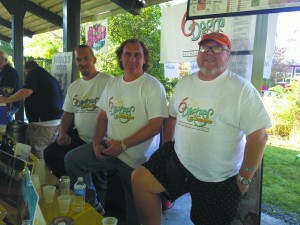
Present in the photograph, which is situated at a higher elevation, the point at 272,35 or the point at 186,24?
the point at 186,24

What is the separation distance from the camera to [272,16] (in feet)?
5.86

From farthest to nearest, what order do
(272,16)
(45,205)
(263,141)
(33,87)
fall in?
(33,87)
(272,16)
(263,141)
(45,205)

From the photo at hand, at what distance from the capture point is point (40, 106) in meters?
3.13

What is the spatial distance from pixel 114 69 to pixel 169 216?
452 cm

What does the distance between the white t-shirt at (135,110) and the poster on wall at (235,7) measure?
1.95 ft

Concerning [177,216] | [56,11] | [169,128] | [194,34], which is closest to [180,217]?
[177,216]

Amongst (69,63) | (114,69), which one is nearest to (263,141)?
(69,63)

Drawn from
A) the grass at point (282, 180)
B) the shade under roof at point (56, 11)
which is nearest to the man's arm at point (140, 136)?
the shade under roof at point (56, 11)

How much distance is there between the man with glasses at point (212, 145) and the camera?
5.12 ft

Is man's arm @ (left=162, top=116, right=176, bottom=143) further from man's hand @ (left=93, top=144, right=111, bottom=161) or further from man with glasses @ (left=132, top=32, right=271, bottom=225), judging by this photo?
man's hand @ (left=93, top=144, right=111, bottom=161)

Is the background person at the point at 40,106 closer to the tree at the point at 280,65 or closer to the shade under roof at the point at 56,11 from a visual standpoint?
the shade under roof at the point at 56,11

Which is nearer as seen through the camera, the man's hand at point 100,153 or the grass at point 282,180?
the man's hand at point 100,153

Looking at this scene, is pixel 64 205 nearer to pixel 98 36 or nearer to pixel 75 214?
pixel 75 214

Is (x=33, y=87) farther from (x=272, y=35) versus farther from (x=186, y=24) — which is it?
(x=272, y=35)
